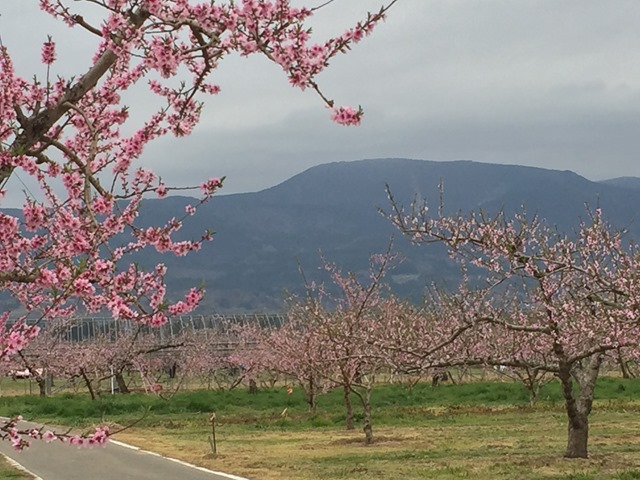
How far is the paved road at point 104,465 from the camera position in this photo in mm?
16453

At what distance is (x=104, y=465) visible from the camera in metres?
18.8

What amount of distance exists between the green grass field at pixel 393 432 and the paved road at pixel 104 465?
83 cm

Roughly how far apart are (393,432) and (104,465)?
30.6ft

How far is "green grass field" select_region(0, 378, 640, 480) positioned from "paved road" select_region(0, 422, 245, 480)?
2.71 feet

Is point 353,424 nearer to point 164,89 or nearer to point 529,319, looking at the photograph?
point 529,319

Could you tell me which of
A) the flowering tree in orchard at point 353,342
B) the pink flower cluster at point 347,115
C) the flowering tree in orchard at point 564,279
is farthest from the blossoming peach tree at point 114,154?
the flowering tree in orchard at point 353,342

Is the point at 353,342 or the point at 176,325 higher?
the point at 353,342

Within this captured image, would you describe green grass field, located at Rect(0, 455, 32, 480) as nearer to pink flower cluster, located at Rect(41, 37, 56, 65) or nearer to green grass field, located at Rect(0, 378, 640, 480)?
green grass field, located at Rect(0, 378, 640, 480)

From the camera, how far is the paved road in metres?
16.5

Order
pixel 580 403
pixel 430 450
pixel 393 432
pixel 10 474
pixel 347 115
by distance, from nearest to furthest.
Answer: pixel 347 115
pixel 580 403
pixel 10 474
pixel 430 450
pixel 393 432

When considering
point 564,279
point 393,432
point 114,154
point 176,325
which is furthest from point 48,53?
point 176,325

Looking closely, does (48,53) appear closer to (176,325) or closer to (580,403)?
(580,403)

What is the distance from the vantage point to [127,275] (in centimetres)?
588

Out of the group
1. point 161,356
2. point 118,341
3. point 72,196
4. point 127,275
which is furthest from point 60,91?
point 161,356
